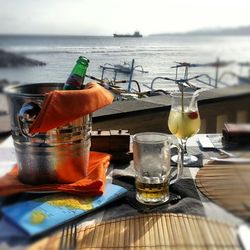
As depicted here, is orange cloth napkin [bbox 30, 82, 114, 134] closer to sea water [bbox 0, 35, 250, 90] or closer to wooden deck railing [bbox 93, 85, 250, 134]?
sea water [bbox 0, 35, 250, 90]

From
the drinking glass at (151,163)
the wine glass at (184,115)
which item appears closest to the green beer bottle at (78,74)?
the drinking glass at (151,163)

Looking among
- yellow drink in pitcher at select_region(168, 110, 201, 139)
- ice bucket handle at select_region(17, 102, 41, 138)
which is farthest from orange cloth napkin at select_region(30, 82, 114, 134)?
yellow drink in pitcher at select_region(168, 110, 201, 139)

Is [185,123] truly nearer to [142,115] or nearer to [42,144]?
[42,144]

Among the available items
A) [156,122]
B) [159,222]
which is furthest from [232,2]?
[156,122]

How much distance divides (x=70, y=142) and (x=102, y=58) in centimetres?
37

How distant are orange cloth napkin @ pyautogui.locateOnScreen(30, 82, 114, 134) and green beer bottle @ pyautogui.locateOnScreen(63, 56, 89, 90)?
54 millimetres

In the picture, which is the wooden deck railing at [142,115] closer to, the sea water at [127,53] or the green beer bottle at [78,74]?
the sea water at [127,53]

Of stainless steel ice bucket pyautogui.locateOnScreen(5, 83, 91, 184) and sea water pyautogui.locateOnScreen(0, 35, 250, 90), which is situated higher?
sea water pyautogui.locateOnScreen(0, 35, 250, 90)

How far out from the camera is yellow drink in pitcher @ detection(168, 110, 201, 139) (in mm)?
898

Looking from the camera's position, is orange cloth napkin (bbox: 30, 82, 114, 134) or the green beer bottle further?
the green beer bottle

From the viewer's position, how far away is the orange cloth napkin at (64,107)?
561 mm

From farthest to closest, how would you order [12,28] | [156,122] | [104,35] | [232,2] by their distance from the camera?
1. [156,122]
2. [104,35]
3. [12,28]
4. [232,2]

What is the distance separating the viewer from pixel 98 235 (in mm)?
504

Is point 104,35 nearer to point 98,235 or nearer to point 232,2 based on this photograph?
point 232,2
